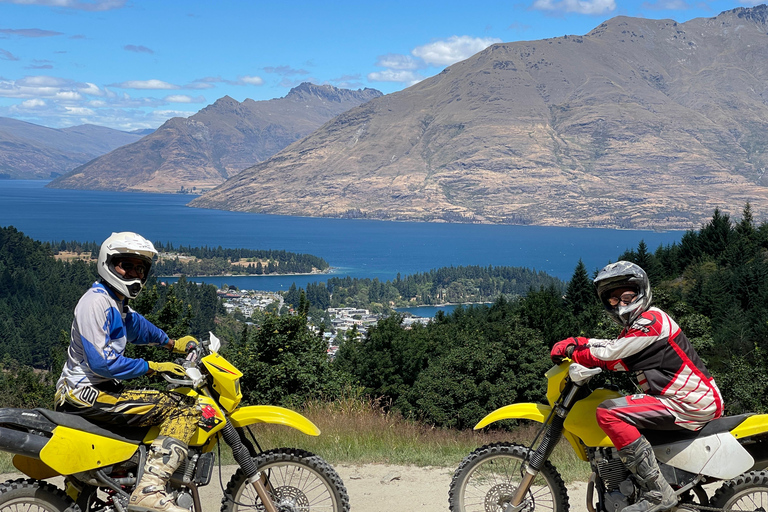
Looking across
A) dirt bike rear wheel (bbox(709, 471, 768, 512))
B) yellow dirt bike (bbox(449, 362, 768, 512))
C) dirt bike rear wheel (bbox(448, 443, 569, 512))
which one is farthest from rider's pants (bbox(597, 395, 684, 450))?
dirt bike rear wheel (bbox(448, 443, 569, 512))

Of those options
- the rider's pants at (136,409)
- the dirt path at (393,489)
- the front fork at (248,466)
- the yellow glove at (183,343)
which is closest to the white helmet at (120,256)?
the yellow glove at (183,343)

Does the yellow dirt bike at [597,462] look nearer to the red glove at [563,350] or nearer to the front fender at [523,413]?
the front fender at [523,413]

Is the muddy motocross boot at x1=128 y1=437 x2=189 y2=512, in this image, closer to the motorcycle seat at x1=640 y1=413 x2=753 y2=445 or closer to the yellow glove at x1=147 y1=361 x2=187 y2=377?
the yellow glove at x1=147 y1=361 x2=187 y2=377

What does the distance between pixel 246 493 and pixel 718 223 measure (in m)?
96.9

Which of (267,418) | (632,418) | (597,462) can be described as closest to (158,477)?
(267,418)

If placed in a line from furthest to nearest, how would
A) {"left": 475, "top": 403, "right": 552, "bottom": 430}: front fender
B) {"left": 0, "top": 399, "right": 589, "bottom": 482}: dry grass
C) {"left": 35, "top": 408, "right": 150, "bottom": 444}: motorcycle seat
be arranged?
{"left": 0, "top": 399, "right": 589, "bottom": 482}: dry grass, {"left": 475, "top": 403, "right": 552, "bottom": 430}: front fender, {"left": 35, "top": 408, "right": 150, "bottom": 444}: motorcycle seat

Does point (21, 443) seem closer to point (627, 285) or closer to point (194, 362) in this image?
point (194, 362)

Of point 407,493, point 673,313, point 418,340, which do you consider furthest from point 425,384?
point 407,493

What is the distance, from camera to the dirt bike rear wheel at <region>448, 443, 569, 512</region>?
17.7 ft

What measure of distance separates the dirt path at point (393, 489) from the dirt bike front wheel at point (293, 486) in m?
1.15

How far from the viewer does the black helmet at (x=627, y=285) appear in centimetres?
500

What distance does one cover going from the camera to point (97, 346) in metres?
4.72

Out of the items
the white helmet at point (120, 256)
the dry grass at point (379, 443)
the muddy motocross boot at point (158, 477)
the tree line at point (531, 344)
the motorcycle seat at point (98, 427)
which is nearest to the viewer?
the muddy motocross boot at point (158, 477)

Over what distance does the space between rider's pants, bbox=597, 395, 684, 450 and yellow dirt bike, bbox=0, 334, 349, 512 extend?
2.05m
